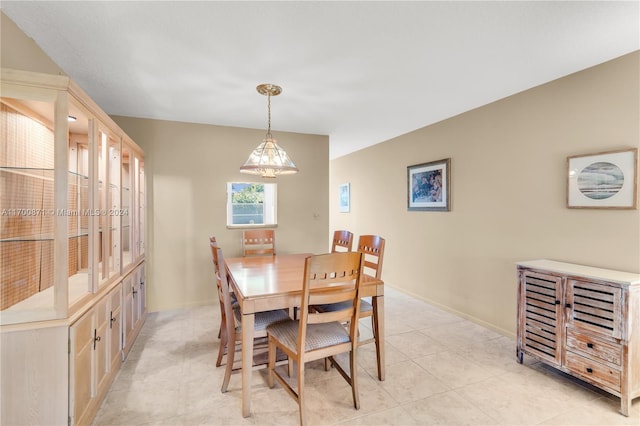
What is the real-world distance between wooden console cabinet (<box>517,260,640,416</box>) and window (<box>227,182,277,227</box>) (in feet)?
10.2

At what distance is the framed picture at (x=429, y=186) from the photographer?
388 centimetres

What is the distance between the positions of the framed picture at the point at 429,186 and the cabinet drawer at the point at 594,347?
191cm

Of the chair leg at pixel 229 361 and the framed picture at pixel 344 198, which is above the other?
the framed picture at pixel 344 198

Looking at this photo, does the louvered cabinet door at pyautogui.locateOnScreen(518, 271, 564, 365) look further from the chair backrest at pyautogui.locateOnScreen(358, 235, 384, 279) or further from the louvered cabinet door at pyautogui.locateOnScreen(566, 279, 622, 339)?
the chair backrest at pyautogui.locateOnScreen(358, 235, 384, 279)

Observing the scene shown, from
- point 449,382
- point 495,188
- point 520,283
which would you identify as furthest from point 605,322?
point 495,188

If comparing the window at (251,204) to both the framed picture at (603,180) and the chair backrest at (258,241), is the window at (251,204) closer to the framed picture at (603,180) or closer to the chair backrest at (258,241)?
the chair backrest at (258,241)

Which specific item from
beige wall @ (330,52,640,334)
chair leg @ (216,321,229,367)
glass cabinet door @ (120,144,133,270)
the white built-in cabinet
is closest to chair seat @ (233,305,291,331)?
chair leg @ (216,321,229,367)

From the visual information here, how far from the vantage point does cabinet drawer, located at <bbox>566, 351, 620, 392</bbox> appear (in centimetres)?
200

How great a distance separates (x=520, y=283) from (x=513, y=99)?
182 cm

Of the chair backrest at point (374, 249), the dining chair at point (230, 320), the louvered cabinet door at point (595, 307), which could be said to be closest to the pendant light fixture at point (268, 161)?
the dining chair at point (230, 320)

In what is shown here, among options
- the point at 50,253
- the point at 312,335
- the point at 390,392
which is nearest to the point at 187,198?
the point at 50,253

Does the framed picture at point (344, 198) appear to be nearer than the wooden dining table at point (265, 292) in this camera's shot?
No

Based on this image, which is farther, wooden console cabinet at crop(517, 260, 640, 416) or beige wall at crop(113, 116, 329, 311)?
beige wall at crop(113, 116, 329, 311)

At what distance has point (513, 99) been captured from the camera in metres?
3.06
